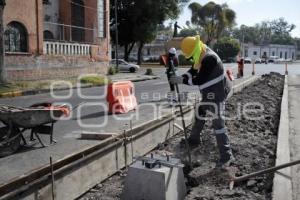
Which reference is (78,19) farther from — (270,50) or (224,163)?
(270,50)

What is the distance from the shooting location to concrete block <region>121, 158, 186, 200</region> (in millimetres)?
4673

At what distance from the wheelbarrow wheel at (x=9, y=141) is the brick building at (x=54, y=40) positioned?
1435 centimetres

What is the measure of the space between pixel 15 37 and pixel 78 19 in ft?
38.2

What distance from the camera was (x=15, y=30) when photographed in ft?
73.4

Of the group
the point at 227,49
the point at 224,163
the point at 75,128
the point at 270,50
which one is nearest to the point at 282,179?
the point at 224,163

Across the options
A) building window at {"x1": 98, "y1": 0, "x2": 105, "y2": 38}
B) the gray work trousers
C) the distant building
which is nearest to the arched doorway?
building window at {"x1": 98, "y1": 0, "x2": 105, "y2": 38}

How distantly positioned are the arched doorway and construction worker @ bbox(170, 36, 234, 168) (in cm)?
2647

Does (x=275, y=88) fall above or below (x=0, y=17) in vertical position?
below

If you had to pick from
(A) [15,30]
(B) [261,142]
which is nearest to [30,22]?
(A) [15,30]

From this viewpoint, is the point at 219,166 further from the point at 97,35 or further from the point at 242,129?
the point at 97,35

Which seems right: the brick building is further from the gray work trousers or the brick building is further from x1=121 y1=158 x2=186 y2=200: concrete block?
x1=121 y1=158 x2=186 y2=200: concrete block

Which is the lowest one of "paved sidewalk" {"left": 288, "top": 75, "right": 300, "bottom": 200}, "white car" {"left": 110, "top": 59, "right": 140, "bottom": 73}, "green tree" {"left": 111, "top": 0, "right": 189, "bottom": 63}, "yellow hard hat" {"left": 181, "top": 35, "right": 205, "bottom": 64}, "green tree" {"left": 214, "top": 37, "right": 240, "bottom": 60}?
"paved sidewalk" {"left": 288, "top": 75, "right": 300, "bottom": 200}

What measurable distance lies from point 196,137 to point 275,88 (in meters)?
12.7

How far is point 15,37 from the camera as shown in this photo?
22234 millimetres
